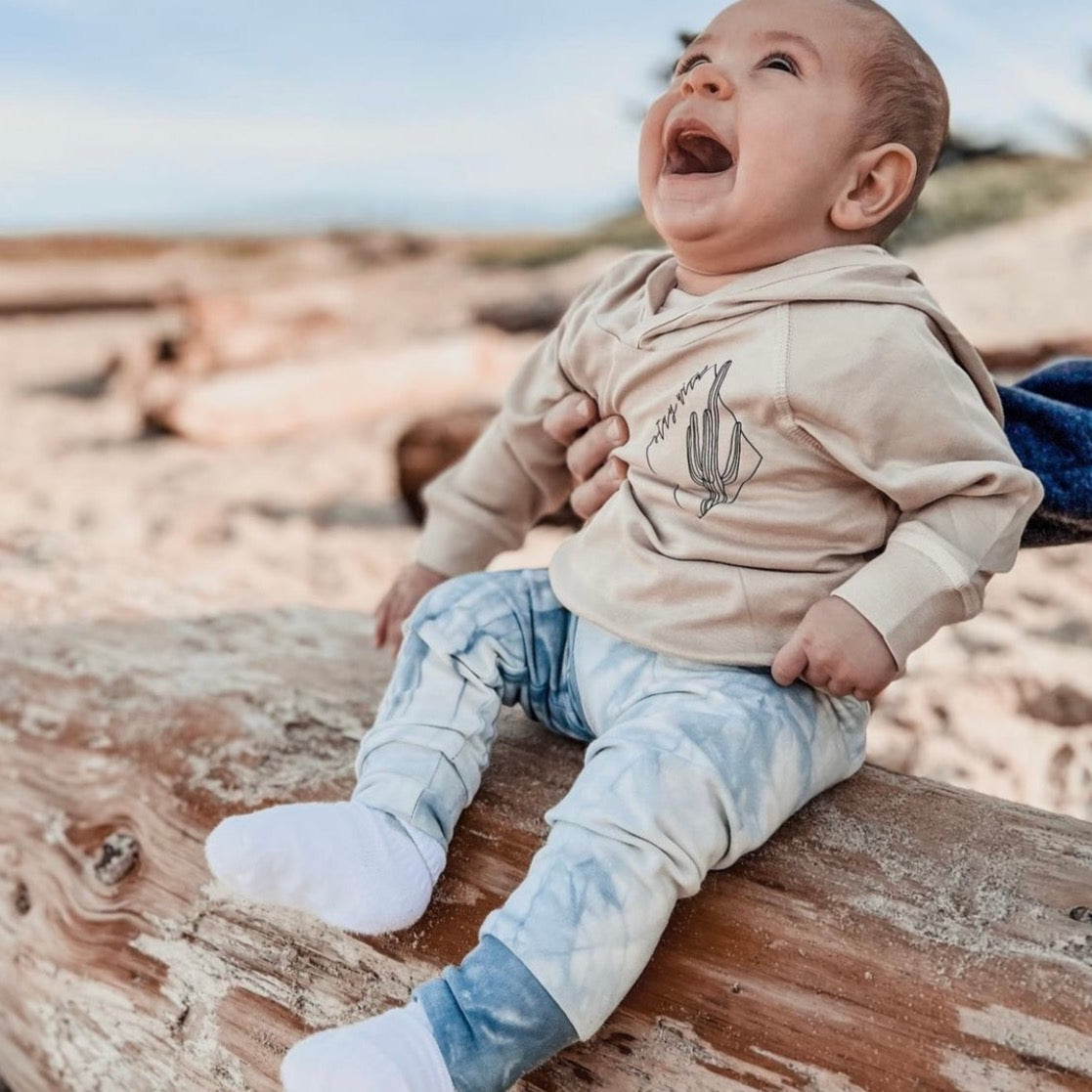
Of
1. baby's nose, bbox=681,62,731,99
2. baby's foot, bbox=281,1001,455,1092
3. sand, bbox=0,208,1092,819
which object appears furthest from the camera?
sand, bbox=0,208,1092,819

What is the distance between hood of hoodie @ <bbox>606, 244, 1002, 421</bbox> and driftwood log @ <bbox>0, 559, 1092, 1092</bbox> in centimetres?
61

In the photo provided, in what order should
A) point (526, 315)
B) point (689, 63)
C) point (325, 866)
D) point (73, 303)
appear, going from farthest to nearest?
point (73, 303) → point (526, 315) → point (689, 63) → point (325, 866)

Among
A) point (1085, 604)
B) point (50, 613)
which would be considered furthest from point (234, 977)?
point (1085, 604)

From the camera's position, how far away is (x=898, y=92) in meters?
1.59

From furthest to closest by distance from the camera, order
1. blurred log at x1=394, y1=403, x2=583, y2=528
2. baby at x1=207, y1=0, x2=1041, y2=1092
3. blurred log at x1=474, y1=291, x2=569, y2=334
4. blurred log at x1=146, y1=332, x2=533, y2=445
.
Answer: blurred log at x1=474, y1=291, x2=569, y2=334 < blurred log at x1=146, y1=332, x2=533, y2=445 < blurred log at x1=394, y1=403, x2=583, y2=528 < baby at x1=207, y1=0, x2=1041, y2=1092

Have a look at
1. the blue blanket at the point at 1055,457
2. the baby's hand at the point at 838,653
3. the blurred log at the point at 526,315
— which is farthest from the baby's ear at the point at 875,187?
the blurred log at the point at 526,315

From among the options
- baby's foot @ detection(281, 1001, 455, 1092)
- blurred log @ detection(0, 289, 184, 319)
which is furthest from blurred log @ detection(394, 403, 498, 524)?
blurred log @ detection(0, 289, 184, 319)

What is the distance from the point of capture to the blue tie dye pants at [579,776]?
1308 millimetres

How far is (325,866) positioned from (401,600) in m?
0.74

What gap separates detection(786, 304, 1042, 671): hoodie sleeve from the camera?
1.50 m

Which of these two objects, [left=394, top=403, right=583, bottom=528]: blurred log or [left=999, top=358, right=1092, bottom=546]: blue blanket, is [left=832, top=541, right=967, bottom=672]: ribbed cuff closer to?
[left=999, top=358, right=1092, bottom=546]: blue blanket

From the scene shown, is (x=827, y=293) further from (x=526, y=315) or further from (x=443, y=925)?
(x=526, y=315)

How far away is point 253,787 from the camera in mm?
1888

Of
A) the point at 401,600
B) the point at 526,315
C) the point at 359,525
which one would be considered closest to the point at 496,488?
the point at 401,600
